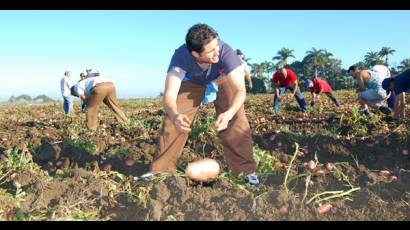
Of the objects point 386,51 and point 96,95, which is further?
point 386,51

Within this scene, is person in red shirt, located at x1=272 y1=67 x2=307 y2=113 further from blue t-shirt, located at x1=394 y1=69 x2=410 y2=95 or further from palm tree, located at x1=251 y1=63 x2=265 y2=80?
palm tree, located at x1=251 y1=63 x2=265 y2=80

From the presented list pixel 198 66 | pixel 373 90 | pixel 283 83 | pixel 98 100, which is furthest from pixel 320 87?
pixel 198 66

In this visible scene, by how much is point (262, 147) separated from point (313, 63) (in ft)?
174

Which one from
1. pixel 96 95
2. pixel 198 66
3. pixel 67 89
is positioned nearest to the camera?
pixel 198 66

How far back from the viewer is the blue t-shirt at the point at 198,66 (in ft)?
12.4

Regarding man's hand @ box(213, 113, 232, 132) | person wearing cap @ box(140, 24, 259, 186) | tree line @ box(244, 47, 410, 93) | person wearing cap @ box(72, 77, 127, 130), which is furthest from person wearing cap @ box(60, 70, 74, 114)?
tree line @ box(244, 47, 410, 93)

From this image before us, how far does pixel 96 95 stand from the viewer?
782 centimetres

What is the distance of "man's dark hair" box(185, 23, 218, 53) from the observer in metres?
3.50

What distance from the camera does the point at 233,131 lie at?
396cm

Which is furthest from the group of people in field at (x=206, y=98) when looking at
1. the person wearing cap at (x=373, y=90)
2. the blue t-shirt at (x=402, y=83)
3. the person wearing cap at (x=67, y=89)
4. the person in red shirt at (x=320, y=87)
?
the person wearing cap at (x=67, y=89)

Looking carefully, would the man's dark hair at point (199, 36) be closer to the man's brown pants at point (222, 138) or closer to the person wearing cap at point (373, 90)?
the man's brown pants at point (222, 138)

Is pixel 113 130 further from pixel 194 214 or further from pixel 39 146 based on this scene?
pixel 194 214

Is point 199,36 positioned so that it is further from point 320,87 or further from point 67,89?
point 67,89

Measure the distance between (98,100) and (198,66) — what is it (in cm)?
435
